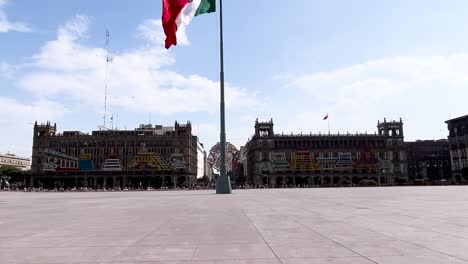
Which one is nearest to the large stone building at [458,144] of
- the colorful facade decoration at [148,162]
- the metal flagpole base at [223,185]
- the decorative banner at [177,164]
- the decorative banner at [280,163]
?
the decorative banner at [280,163]

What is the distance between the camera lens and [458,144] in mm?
139625

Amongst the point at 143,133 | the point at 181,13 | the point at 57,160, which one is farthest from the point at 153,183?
the point at 181,13

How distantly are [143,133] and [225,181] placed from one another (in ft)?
322

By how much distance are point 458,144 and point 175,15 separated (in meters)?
142

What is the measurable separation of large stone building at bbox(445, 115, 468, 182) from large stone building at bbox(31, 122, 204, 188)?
9920 centimetres

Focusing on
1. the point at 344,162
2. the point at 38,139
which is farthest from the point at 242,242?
the point at 38,139

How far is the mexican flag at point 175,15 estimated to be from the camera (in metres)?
26.7

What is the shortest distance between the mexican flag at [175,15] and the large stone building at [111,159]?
101750mm

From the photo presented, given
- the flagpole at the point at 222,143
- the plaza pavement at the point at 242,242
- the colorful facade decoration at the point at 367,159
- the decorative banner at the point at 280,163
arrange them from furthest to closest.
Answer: the colorful facade decoration at the point at 367,159 → the decorative banner at the point at 280,163 → the flagpole at the point at 222,143 → the plaza pavement at the point at 242,242

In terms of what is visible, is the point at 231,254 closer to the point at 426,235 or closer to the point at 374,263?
the point at 374,263

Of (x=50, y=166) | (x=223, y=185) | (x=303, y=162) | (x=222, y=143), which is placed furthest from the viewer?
(x=303, y=162)

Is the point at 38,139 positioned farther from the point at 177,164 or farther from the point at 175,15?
the point at 175,15

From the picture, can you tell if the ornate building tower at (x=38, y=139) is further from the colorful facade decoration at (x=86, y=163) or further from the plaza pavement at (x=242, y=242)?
the plaza pavement at (x=242, y=242)

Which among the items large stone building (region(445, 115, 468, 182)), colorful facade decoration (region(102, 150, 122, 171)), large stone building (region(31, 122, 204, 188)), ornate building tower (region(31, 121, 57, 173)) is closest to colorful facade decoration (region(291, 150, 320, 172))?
large stone building (region(31, 122, 204, 188))
